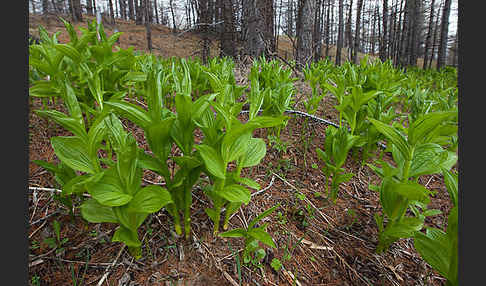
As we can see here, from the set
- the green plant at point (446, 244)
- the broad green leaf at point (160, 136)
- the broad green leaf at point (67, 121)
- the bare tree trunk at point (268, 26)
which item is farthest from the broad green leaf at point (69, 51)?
the bare tree trunk at point (268, 26)

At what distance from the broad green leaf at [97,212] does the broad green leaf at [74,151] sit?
156 millimetres

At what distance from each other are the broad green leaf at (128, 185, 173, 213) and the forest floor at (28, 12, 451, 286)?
399 millimetres

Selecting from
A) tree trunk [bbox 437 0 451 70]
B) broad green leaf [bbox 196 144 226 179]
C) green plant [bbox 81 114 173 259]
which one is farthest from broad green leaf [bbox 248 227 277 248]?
tree trunk [bbox 437 0 451 70]

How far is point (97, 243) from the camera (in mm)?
1362

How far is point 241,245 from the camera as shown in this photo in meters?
1.49

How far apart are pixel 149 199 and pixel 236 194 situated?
0.40 m

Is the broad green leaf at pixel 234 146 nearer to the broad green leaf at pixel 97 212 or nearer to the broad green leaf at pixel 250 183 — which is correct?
the broad green leaf at pixel 250 183

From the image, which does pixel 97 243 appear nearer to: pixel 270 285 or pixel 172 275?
pixel 172 275

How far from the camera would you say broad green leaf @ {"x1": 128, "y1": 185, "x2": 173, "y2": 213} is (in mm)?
1093

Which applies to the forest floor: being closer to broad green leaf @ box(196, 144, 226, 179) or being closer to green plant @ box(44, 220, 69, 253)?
green plant @ box(44, 220, 69, 253)

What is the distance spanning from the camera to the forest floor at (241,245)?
49.9 inches

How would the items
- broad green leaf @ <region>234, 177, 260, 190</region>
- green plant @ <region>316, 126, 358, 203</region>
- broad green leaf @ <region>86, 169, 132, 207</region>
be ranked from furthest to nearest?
green plant @ <region>316, 126, 358, 203</region>
broad green leaf @ <region>234, 177, 260, 190</region>
broad green leaf @ <region>86, 169, 132, 207</region>

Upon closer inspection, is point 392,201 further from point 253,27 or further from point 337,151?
point 253,27

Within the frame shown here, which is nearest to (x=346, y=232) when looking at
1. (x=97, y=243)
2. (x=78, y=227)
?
(x=97, y=243)
